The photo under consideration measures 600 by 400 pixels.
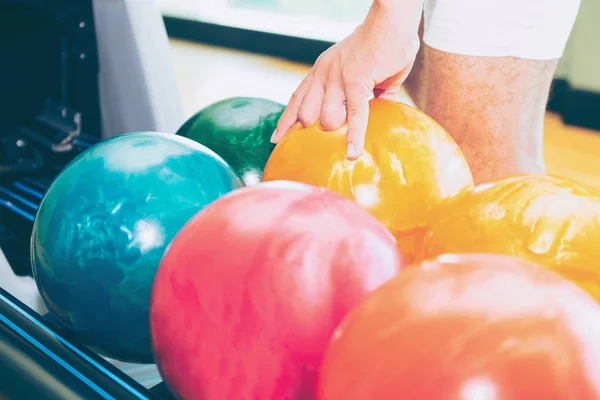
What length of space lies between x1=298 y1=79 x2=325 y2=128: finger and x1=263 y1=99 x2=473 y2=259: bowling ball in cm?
2

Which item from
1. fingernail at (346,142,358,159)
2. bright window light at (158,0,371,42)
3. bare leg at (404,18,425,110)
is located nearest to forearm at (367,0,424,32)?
fingernail at (346,142,358,159)

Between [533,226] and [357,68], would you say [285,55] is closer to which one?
[357,68]

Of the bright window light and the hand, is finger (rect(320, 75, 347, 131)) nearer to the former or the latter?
the hand

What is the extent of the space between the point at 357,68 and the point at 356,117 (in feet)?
0.32

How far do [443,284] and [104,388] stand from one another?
40 cm

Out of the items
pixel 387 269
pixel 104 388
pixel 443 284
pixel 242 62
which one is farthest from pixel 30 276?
pixel 242 62

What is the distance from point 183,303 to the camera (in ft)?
1.99

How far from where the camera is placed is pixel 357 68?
923 millimetres

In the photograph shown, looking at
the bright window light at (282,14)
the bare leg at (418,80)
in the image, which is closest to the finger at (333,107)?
the bare leg at (418,80)

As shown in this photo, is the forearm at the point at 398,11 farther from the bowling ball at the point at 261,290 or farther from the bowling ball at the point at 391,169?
the bowling ball at the point at 261,290

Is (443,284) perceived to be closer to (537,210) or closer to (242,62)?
(537,210)

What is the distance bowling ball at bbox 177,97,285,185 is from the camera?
1.08 meters

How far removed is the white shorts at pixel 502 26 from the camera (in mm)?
1265

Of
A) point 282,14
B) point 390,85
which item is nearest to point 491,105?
point 390,85
